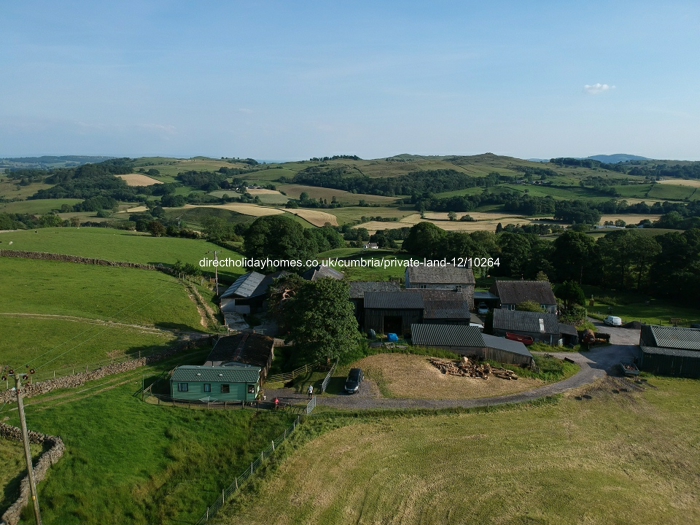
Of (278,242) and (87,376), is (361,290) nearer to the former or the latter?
(278,242)

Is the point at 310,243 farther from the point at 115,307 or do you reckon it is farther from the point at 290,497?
the point at 290,497

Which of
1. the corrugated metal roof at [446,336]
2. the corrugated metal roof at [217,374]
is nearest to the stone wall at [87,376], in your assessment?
the corrugated metal roof at [217,374]

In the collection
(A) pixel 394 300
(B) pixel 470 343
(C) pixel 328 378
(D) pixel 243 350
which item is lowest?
(C) pixel 328 378

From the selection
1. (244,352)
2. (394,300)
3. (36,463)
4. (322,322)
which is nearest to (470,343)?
(394,300)

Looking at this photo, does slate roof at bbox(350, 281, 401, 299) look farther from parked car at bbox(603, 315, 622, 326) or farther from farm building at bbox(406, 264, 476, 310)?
parked car at bbox(603, 315, 622, 326)

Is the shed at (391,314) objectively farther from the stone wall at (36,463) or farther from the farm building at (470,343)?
the stone wall at (36,463)
